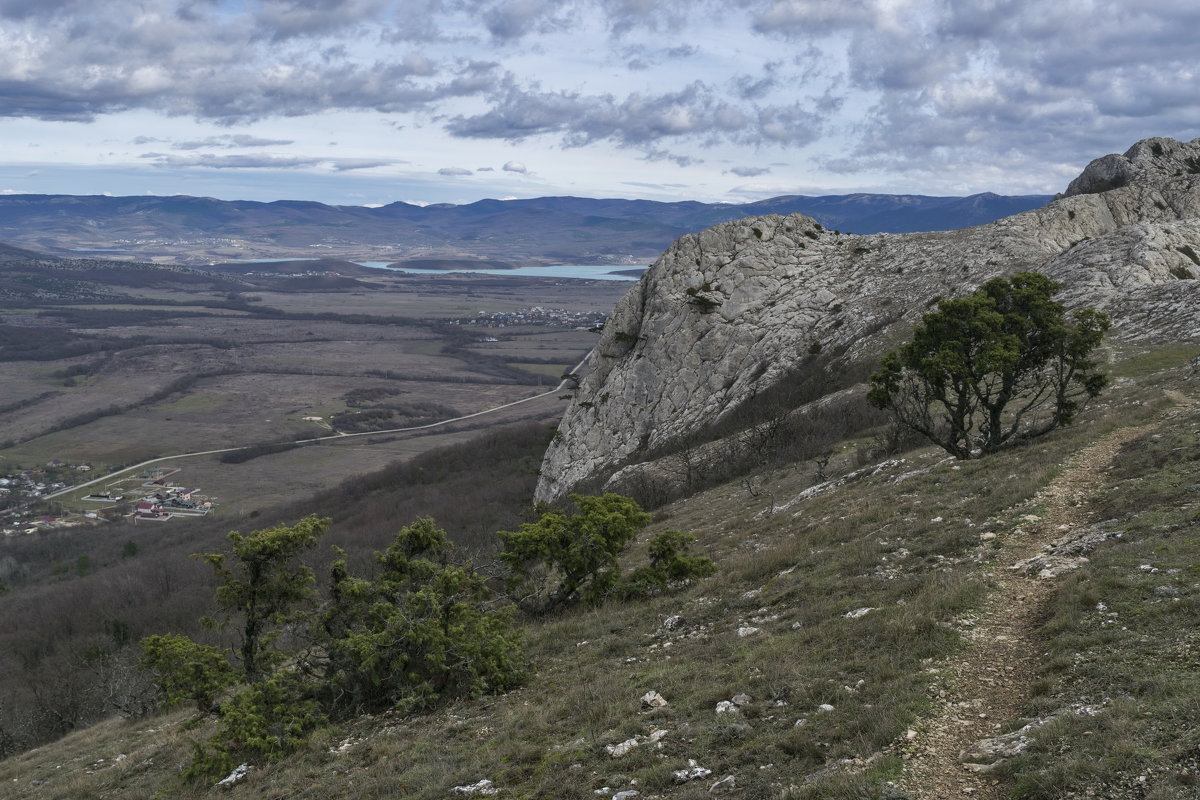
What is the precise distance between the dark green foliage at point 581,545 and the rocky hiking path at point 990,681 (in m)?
9.08

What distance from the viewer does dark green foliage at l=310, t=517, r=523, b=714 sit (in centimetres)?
1508

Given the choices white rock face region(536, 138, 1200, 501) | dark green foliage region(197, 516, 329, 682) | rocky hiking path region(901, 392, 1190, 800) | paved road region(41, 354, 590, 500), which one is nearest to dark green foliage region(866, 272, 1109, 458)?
rocky hiking path region(901, 392, 1190, 800)

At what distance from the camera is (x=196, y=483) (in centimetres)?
11812

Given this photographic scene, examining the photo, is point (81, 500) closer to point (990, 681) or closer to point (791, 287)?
point (791, 287)

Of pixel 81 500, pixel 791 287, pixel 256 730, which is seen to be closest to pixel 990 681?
pixel 256 730

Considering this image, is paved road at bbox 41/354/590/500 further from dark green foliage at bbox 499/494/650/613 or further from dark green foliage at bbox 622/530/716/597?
dark green foliage at bbox 622/530/716/597

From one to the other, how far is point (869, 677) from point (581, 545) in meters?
9.93

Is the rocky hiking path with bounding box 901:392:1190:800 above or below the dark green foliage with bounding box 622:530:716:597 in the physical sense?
above

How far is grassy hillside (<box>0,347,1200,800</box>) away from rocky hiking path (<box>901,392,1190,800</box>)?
1.5 inches

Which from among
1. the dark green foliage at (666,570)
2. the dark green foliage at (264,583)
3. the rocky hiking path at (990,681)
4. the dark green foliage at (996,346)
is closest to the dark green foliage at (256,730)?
the dark green foliage at (264,583)

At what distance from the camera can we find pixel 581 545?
19.7 meters

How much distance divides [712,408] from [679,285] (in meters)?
13.8

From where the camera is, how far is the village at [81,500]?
102 metres

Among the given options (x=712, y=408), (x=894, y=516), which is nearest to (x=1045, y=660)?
(x=894, y=516)
